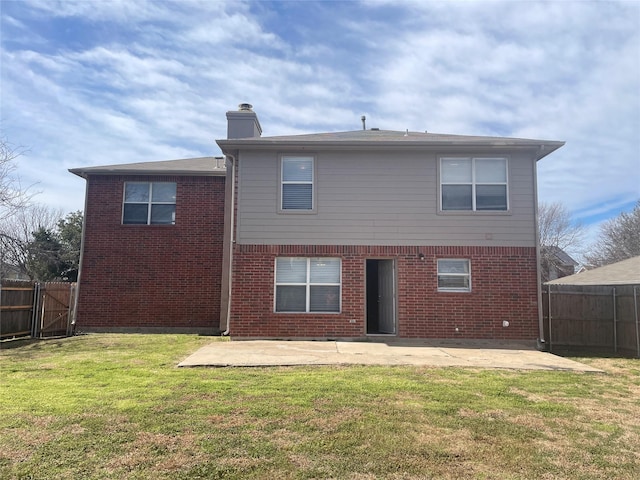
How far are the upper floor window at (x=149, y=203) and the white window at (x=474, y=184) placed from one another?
8799mm

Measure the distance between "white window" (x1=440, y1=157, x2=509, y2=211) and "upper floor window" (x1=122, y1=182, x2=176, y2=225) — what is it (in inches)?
346

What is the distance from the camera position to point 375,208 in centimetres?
1192

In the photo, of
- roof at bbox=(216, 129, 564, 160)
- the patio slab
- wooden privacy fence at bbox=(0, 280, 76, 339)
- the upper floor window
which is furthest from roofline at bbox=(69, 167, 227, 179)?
the patio slab

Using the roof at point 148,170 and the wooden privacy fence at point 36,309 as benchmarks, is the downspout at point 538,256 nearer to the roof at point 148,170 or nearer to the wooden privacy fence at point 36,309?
the roof at point 148,170

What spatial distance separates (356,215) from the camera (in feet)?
39.1

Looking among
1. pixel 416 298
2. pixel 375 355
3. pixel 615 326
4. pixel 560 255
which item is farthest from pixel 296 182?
pixel 560 255

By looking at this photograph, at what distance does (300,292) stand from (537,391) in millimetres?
6432

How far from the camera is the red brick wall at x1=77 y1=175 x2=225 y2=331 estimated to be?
47.9ft

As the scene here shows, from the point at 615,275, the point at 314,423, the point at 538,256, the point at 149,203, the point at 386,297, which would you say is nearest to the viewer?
the point at 314,423

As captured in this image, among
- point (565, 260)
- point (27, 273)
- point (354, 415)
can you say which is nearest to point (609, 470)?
point (354, 415)

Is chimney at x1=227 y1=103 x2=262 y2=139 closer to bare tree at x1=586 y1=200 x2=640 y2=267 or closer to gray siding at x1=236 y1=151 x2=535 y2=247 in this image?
gray siding at x1=236 y1=151 x2=535 y2=247

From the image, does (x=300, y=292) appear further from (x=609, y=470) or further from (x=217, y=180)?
(x=609, y=470)

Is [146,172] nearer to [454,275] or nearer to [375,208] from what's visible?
[375,208]

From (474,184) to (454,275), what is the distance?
2.47 m
